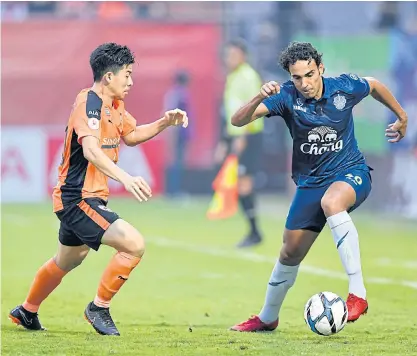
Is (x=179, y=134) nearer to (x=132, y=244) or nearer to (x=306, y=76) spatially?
(x=306, y=76)

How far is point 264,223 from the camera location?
16.6m

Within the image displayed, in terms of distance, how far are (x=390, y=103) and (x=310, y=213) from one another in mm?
1067

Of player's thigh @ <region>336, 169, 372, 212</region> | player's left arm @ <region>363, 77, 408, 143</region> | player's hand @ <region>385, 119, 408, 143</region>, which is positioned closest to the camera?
player's thigh @ <region>336, 169, 372, 212</region>

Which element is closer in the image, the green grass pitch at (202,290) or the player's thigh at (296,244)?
the green grass pitch at (202,290)

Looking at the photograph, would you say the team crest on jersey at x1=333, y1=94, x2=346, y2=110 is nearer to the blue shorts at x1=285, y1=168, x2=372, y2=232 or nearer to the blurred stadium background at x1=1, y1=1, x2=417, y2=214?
the blue shorts at x1=285, y1=168, x2=372, y2=232

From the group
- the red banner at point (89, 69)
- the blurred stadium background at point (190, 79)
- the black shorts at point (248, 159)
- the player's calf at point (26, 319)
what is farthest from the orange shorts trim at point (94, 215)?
the red banner at point (89, 69)

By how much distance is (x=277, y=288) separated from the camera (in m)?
7.66

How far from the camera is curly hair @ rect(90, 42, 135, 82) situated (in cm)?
722

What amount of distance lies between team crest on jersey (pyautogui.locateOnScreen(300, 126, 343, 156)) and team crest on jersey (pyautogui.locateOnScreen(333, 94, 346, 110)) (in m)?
0.17

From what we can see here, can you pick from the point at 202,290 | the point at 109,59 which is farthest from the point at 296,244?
the point at 202,290

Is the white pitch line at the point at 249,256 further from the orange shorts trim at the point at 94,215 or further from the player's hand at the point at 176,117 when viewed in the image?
the orange shorts trim at the point at 94,215

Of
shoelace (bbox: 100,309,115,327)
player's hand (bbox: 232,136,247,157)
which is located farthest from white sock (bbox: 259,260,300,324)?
player's hand (bbox: 232,136,247,157)

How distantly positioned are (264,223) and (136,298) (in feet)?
22.6

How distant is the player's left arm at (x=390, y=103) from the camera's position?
25.5ft
